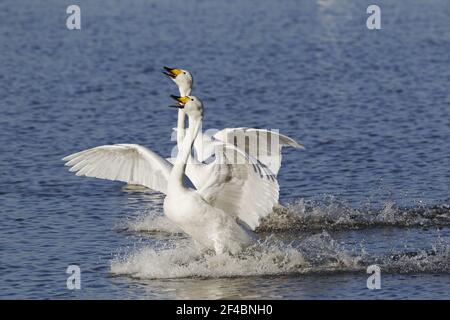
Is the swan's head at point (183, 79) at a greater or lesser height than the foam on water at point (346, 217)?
greater

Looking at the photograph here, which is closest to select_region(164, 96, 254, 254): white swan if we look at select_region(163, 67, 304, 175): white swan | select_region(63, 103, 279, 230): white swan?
select_region(63, 103, 279, 230): white swan

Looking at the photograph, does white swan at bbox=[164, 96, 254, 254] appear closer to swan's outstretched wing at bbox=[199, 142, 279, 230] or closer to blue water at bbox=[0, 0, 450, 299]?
swan's outstretched wing at bbox=[199, 142, 279, 230]

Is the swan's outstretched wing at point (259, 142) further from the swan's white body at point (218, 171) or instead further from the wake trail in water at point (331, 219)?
the wake trail in water at point (331, 219)

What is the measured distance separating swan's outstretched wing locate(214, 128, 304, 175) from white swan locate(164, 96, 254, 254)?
663mm

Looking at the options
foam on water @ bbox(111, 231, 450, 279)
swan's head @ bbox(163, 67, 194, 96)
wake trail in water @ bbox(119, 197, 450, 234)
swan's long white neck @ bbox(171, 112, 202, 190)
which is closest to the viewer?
swan's long white neck @ bbox(171, 112, 202, 190)

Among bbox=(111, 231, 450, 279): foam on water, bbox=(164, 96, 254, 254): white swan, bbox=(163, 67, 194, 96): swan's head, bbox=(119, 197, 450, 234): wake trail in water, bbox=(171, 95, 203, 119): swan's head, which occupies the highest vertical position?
bbox=(163, 67, 194, 96): swan's head

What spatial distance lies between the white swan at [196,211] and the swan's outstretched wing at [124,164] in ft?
3.37

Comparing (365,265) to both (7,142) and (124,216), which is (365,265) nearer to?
(124,216)

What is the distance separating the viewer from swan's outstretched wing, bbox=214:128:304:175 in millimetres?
13547

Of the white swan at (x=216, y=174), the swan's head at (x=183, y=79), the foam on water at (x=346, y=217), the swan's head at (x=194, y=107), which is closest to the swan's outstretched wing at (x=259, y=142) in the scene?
the white swan at (x=216, y=174)

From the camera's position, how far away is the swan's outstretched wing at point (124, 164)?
14.1 m

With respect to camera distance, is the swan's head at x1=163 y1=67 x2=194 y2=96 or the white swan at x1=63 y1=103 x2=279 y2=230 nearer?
the white swan at x1=63 y1=103 x2=279 y2=230
